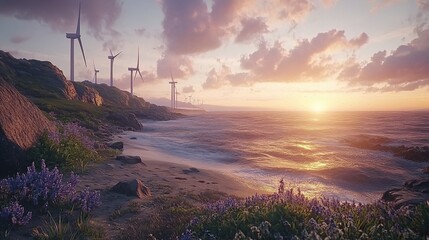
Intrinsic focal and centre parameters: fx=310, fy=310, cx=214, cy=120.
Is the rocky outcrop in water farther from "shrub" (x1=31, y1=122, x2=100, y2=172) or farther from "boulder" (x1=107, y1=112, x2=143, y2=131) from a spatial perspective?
"boulder" (x1=107, y1=112, x2=143, y2=131)

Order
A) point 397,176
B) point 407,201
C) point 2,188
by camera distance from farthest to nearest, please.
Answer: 1. point 397,176
2. point 407,201
3. point 2,188

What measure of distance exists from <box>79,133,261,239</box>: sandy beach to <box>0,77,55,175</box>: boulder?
1997mm

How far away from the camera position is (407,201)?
32.7ft

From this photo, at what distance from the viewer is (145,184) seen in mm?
11430

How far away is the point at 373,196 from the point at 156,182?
11658 millimetres

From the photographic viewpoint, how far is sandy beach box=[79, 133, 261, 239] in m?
7.48

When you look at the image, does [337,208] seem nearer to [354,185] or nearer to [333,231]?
[333,231]

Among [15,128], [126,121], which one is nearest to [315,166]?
[15,128]

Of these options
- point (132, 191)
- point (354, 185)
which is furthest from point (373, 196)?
point (132, 191)

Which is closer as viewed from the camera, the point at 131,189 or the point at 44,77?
the point at 131,189

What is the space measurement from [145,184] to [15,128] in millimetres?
4600

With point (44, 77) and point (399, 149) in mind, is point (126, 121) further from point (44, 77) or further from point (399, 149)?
point (44, 77)

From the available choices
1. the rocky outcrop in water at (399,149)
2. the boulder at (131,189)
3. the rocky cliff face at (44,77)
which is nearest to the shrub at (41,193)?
the boulder at (131,189)

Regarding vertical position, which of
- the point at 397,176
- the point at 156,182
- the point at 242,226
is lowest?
the point at 397,176
